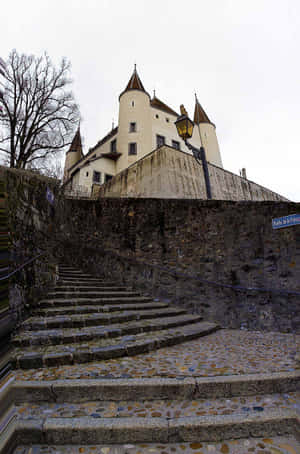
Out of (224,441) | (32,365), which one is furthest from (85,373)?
(224,441)

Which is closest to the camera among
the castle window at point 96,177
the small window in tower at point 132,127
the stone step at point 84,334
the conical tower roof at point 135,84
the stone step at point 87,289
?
the stone step at point 84,334

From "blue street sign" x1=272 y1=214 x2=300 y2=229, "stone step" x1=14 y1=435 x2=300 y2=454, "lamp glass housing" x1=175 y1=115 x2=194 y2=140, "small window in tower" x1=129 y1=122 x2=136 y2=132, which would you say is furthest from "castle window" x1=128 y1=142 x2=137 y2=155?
"stone step" x1=14 y1=435 x2=300 y2=454

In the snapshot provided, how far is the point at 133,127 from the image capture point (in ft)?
72.5

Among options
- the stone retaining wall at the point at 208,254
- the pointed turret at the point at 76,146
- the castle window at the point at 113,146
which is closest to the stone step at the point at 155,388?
the stone retaining wall at the point at 208,254

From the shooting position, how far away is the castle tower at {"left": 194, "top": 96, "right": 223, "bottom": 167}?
1067 inches

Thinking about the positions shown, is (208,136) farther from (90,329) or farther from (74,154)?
(90,329)

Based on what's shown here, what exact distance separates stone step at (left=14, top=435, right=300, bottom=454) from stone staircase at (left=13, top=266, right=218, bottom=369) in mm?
1102

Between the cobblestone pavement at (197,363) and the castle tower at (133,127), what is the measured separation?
1933 cm

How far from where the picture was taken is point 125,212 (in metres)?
7.91

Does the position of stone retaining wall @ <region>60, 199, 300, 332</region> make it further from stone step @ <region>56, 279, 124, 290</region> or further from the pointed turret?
the pointed turret

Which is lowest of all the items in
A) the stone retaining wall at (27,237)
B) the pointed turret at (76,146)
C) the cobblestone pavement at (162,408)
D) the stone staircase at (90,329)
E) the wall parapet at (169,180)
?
the cobblestone pavement at (162,408)

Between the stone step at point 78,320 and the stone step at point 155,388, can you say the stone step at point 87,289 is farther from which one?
the stone step at point 155,388

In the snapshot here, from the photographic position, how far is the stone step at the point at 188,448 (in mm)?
1810

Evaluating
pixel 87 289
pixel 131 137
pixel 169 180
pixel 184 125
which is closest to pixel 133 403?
pixel 87 289
